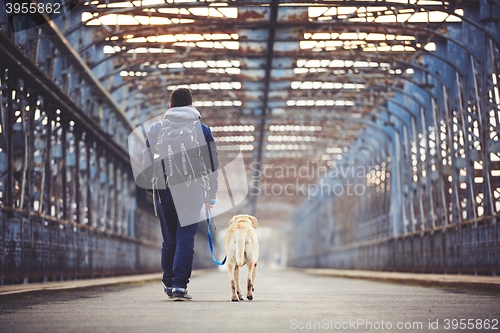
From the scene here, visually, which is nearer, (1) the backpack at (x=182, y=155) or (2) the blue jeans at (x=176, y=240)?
(2) the blue jeans at (x=176, y=240)

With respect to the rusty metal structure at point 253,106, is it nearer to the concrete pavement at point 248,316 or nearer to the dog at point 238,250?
the dog at point 238,250

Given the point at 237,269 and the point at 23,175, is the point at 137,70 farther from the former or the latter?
the point at 237,269

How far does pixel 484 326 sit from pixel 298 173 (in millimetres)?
40138

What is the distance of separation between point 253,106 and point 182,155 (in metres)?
20.3

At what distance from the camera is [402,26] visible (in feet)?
61.2

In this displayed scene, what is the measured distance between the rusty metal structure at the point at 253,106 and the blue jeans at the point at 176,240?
13.0ft

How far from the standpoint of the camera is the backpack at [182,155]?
8.95 meters

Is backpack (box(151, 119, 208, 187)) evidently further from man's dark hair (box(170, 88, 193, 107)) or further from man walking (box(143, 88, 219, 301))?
man's dark hair (box(170, 88, 193, 107))

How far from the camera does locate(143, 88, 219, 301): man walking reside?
884cm

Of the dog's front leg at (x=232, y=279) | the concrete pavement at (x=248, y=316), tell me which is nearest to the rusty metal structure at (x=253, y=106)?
the dog's front leg at (x=232, y=279)

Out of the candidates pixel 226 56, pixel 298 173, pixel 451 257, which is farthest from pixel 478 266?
pixel 298 173

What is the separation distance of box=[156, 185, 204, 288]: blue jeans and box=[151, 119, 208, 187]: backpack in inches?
6.5

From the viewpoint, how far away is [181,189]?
352 inches

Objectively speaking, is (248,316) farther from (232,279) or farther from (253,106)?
(253,106)
